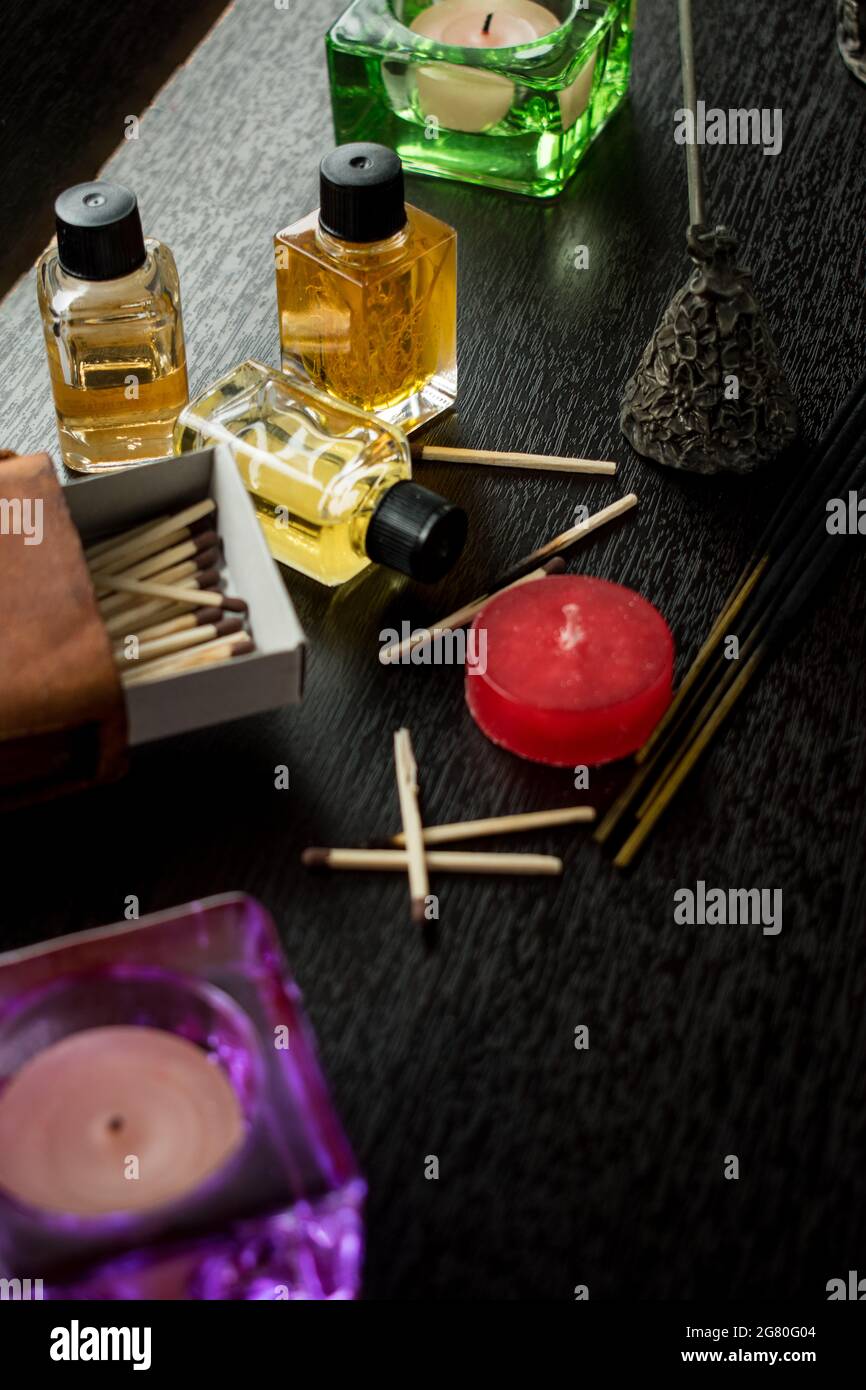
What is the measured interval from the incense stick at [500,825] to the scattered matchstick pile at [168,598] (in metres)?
0.13

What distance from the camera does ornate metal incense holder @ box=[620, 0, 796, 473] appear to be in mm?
840

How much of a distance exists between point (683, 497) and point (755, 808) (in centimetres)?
23

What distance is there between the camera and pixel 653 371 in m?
0.88

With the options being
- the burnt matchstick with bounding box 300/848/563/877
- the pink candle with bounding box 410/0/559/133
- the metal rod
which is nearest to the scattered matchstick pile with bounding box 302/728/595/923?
the burnt matchstick with bounding box 300/848/563/877

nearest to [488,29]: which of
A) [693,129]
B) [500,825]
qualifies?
[693,129]

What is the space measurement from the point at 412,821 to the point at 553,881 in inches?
2.9

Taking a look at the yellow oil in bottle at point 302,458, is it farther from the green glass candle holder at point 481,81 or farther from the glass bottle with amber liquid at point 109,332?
the green glass candle holder at point 481,81

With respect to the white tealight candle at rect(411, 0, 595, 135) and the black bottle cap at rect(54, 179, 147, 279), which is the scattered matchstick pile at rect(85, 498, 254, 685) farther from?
the white tealight candle at rect(411, 0, 595, 135)

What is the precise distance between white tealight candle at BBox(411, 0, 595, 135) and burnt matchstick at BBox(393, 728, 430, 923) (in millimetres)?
479

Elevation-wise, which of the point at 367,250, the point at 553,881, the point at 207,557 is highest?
the point at 367,250

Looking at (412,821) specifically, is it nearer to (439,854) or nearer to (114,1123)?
(439,854)

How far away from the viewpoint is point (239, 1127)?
584 millimetres

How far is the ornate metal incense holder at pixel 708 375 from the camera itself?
0.84 meters
